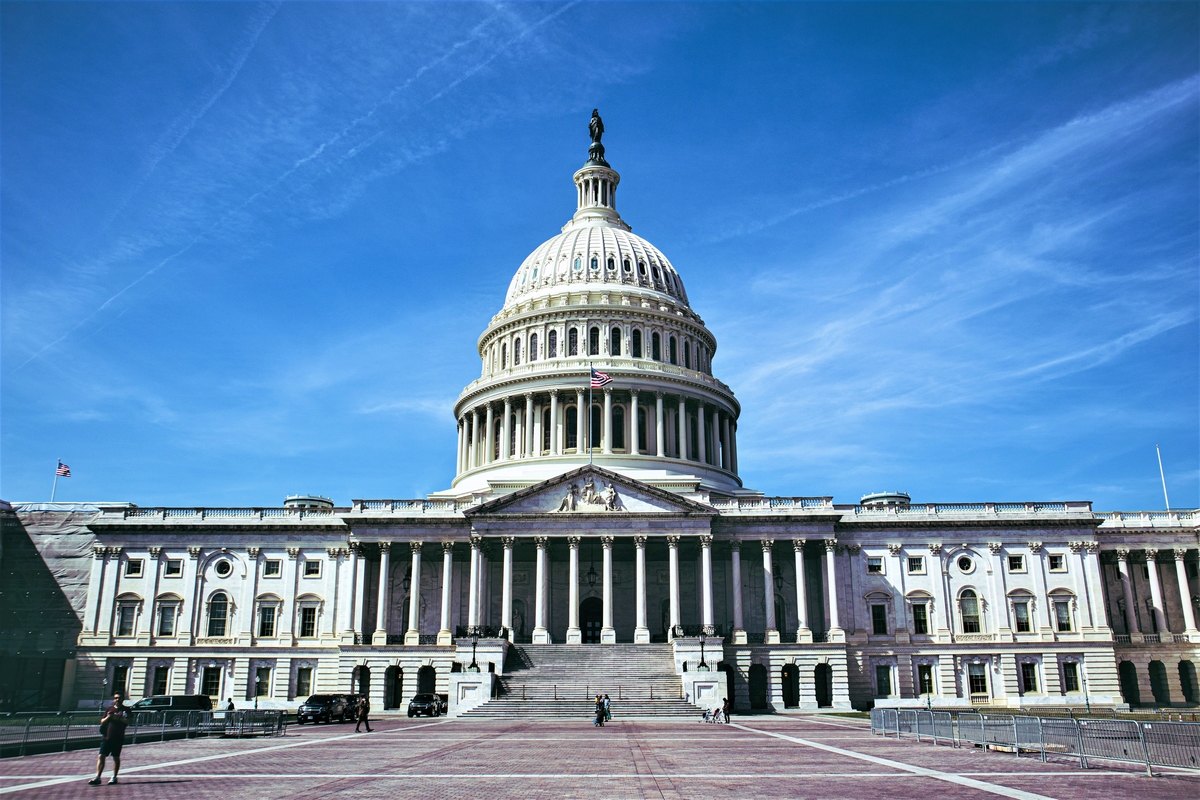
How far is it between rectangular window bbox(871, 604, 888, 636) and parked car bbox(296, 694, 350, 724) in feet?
125

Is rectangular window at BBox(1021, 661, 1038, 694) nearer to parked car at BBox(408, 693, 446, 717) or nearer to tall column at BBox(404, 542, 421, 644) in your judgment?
parked car at BBox(408, 693, 446, 717)

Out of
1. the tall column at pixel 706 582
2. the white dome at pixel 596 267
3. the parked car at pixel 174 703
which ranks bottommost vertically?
the parked car at pixel 174 703

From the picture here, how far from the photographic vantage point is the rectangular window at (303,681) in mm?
69250

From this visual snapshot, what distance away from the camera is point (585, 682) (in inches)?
2243

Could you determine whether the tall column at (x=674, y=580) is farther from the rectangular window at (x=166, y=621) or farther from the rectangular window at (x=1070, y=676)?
the rectangular window at (x=166, y=621)

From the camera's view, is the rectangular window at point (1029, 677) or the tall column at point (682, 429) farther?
the tall column at point (682, 429)

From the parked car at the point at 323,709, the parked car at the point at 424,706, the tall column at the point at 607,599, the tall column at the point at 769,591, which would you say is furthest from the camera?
the tall column at the point at 769,591

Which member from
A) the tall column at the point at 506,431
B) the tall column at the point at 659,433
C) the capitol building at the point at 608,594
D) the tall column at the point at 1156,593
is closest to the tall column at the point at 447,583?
Result: the capitol building at the point at 608,594

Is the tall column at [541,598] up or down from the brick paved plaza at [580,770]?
up

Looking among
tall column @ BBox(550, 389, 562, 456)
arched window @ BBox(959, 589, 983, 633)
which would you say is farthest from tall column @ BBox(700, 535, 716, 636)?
tall column @ BBox(550, 389, 562, 456)

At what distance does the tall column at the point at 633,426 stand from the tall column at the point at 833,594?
19801mm

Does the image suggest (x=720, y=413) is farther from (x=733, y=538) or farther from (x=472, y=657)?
(x=472, y=657)

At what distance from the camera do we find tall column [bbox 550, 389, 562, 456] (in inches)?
3275

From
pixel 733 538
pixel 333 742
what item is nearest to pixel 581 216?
pixel 733 538
